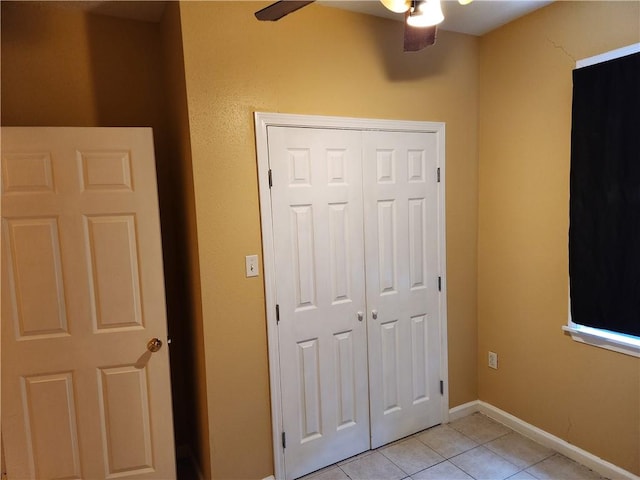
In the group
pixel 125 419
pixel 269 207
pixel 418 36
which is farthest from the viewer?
pixel 269 207

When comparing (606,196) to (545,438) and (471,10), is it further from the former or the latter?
(545,438)

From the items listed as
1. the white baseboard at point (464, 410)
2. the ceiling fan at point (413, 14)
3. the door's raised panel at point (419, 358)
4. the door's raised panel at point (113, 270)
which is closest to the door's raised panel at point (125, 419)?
the door's raised panel at point (113, 270)

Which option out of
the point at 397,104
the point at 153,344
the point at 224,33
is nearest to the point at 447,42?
the point at 397,104

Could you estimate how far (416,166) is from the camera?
2.55 metres

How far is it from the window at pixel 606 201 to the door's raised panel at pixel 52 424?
2.71 meters

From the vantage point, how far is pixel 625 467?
6.97 feet

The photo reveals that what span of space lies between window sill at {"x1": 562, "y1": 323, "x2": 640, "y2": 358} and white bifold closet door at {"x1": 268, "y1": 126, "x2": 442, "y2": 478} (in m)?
0.80

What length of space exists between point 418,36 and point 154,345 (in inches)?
75.0

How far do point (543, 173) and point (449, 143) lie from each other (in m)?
0.60

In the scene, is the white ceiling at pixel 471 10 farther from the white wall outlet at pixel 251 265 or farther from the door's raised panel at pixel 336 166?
the white wall outlet at pixel 251 265

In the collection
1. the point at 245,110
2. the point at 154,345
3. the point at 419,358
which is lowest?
the point at 419,358

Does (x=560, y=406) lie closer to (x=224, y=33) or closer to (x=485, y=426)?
(x=485, y=426)

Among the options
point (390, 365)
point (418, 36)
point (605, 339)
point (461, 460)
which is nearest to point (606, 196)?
point (605, 339)

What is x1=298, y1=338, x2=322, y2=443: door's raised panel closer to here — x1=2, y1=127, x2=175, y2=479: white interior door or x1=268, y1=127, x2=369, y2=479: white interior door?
x1=268, y1=127, x2=369, y2=479: white interior door
